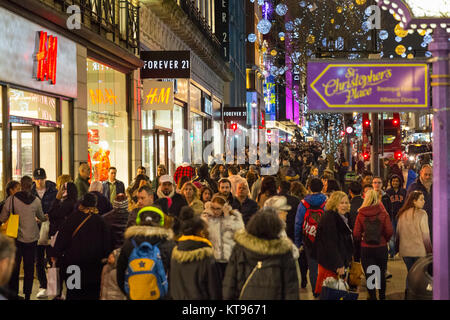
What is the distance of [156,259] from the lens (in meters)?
6.02

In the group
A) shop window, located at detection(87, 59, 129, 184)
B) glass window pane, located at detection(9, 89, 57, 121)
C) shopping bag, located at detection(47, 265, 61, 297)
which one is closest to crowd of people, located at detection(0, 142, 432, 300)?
shopping bag, located at detection(47, 265, 61, 297)

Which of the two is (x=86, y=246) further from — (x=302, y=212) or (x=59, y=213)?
(x=302, y=212)

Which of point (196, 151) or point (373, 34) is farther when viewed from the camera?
point (196, 151)

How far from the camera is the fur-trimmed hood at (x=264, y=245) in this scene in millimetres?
5381

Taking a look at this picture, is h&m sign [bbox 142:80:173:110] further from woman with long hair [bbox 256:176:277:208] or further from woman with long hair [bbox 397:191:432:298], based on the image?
→ woman with long hair [bbox 397:191:432:298]

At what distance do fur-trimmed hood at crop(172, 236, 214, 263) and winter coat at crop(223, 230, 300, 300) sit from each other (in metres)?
0.32

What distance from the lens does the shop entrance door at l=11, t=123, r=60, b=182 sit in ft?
41.4

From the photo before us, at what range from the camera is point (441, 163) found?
495 cm

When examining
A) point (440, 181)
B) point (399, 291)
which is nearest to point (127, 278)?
point (440, 181)

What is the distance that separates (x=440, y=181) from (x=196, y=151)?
31.9m

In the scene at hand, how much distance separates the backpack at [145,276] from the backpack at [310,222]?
3.43 meters

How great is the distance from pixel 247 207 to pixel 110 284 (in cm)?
339

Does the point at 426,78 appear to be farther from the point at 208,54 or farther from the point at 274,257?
the point at 208,54

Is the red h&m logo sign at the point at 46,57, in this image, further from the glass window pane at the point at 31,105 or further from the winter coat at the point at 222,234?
the winter coat at the point at 222,234
